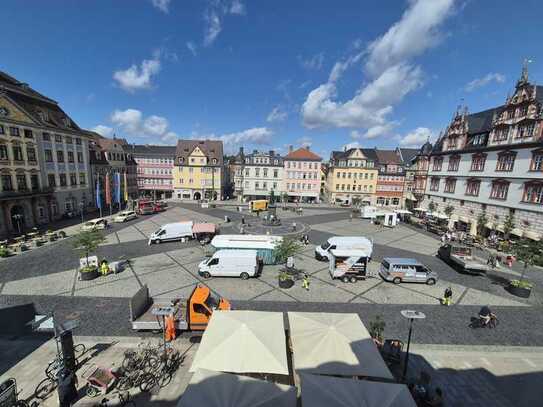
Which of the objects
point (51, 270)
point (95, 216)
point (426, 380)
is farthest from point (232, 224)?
point (426, 380)

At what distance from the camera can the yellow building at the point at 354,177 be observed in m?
57.8

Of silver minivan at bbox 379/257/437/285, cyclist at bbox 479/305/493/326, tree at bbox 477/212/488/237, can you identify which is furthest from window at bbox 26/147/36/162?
tree at bbox 477/212/488/237

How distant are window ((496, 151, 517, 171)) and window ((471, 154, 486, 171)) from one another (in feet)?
7.46

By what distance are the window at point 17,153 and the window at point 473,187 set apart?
193 feet

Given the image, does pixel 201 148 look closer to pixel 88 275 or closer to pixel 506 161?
pixel 88 275

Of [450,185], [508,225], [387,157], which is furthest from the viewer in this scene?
[387,157]

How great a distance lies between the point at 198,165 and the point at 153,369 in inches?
2085

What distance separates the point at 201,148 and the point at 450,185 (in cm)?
5174

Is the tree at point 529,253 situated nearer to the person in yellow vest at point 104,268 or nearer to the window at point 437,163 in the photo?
the window at point 437,163

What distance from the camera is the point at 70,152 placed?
35656mm

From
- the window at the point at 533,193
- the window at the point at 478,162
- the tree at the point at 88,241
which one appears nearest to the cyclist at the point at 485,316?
the window at the point at 533,193

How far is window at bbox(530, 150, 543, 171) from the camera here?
24078 mm

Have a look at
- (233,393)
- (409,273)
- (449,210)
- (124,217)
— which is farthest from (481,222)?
(124,217)

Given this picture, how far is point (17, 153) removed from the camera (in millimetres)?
28047
